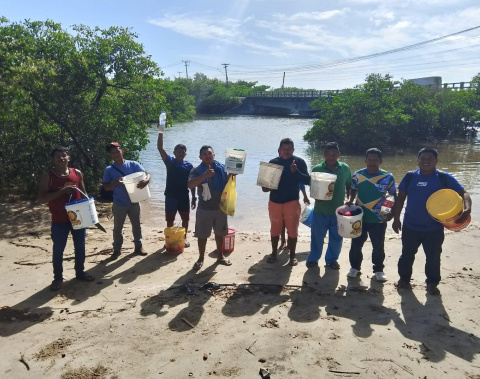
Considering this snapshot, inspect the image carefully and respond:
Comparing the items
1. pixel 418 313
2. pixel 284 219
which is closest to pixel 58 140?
pixel 284 219

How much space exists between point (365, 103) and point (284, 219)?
19752mm

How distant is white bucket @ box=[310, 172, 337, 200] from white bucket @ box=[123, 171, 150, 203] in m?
2.41

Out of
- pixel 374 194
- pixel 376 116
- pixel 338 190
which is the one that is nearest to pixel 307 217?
pixel 338 190

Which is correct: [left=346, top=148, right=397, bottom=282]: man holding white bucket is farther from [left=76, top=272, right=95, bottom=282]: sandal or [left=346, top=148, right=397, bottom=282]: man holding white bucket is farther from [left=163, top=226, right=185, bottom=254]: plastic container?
[left=76, top=272, right=95, bottom=282]: sandal

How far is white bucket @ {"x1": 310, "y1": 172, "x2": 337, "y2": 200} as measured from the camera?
16.9 ft

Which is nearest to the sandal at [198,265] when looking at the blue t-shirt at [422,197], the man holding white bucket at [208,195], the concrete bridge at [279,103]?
the man holding white bucket at [208,195]

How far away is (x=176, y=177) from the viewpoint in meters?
6.40

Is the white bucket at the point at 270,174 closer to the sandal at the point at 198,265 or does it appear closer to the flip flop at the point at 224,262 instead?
the flip flop at the point at 224,262

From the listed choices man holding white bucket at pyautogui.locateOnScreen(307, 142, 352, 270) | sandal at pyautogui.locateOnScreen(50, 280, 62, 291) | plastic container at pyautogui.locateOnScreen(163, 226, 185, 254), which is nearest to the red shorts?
man holding white bucket at pyautogui.locateOnScreen(307, 142, 352, 270)

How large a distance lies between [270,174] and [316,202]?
28.9 inches

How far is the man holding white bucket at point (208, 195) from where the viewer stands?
17.4 ft

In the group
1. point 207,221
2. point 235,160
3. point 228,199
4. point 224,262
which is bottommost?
point 224,262

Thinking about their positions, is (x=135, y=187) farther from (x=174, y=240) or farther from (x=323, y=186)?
(x=323, y=186)

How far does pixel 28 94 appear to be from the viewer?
881 centimetres
